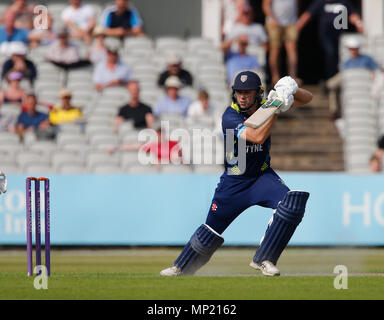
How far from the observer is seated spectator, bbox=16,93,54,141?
1566cm

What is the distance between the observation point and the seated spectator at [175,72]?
1658cm

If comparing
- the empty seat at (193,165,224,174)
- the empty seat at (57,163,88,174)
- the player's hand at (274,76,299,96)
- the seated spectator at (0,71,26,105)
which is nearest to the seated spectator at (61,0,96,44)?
the seated spectator at (0,71,26,105)

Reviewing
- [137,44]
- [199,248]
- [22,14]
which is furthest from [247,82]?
[22,14]

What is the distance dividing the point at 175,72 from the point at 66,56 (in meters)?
2.02

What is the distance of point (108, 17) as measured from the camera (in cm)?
1800

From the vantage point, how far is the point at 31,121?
15.7 meters

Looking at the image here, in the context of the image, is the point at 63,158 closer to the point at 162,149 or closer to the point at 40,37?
the point at 162,149

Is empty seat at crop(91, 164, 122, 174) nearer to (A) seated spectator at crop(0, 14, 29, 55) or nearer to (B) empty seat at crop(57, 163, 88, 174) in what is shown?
(B) empty seat at crop(57, 163, 88, 174)

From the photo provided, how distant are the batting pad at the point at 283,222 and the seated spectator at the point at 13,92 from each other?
8722 millimetres

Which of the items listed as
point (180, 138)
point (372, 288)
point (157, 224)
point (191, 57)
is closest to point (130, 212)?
point (157, 224)

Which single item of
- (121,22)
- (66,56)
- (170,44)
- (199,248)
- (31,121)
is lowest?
(199,248)

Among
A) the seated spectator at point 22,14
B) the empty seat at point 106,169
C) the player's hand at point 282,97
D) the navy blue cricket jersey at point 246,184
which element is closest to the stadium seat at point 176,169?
the empty seat at point 106,169

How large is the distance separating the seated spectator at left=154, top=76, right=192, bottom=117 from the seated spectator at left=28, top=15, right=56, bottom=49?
2882 mm

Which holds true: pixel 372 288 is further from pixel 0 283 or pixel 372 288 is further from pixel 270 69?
pixel 270 69
